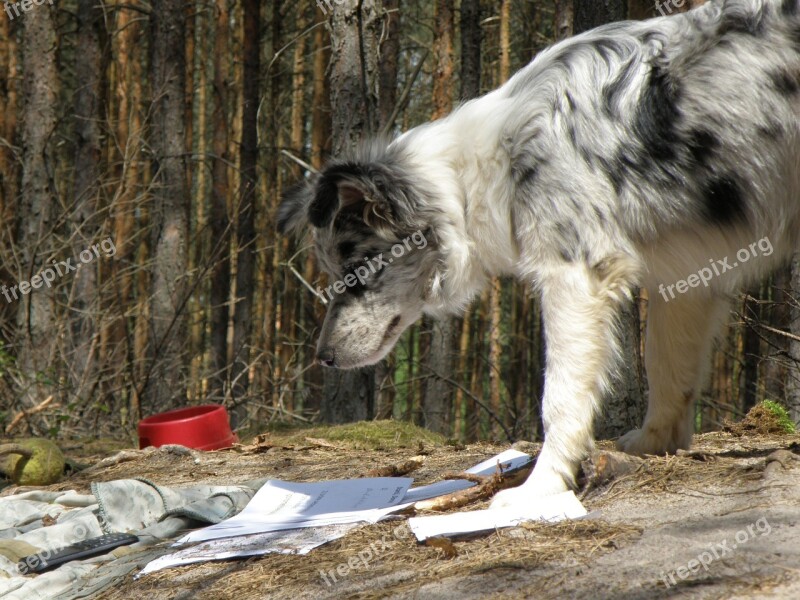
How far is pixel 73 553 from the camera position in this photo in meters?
3.30

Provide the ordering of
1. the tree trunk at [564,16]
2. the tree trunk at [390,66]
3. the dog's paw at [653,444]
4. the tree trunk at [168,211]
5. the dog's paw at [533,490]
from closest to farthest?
the dog's paw at [533,490], the dog's paw at [653,444], the tree trunk at [168,211], the tree trunk at [564,16], the tree trunk at [390,66]

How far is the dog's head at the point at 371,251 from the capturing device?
3.60m

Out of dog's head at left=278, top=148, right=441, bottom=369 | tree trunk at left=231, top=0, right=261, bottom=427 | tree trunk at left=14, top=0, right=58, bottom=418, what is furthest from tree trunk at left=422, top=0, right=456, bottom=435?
dog's head at left=278, top=148, right=441, bottom=369

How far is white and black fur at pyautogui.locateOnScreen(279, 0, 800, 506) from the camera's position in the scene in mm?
3156

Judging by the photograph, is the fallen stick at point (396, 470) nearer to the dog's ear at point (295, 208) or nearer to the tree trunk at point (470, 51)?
the dog's ear at point (295, 208)

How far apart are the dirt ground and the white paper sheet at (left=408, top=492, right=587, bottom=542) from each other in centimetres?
5

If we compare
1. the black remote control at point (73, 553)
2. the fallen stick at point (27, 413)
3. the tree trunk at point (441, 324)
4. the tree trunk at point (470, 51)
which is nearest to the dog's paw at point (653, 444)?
the black remote control at point (73, 553)

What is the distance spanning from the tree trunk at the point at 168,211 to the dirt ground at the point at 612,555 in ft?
19.5

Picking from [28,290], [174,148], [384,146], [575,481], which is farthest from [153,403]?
[575,481]

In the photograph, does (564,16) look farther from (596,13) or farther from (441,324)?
(441,324)

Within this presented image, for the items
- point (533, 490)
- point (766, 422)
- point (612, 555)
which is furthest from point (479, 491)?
point (766, 422)

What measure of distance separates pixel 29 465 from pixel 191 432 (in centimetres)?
112

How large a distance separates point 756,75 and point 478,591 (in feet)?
7.22

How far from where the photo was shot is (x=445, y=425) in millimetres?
12852
